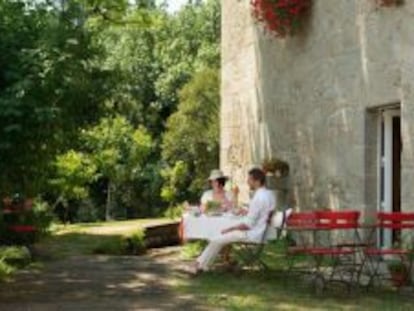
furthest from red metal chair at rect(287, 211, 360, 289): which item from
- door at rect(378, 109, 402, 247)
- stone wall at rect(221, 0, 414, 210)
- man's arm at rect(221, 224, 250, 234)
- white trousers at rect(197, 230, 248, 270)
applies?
stone wall at rect(221, 0, 414, 210)

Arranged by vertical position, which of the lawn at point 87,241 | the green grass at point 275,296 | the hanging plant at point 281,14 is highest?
the hanging plant at point 281,14

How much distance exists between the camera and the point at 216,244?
37.7ft

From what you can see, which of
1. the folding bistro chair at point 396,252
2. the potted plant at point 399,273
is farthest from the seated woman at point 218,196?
the potted plant at point 399,273

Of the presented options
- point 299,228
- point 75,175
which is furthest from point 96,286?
point 75,175

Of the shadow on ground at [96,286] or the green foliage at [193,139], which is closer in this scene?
the shadow on ground at [96,286]

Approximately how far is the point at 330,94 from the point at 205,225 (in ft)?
9.84

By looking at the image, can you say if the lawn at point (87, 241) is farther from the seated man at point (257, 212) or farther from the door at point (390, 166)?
the door at point (390, 166)

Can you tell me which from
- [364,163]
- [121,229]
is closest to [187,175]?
[121,229]

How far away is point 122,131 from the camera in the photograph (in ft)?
99.1

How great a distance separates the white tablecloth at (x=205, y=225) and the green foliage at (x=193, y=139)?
51.4 ft

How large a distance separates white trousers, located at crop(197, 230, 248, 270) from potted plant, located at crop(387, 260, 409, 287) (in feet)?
6.31

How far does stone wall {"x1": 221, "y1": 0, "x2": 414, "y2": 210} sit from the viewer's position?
11.4 meters

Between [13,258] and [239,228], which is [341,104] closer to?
[239,228]

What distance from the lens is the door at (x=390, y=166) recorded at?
39.9 ft
